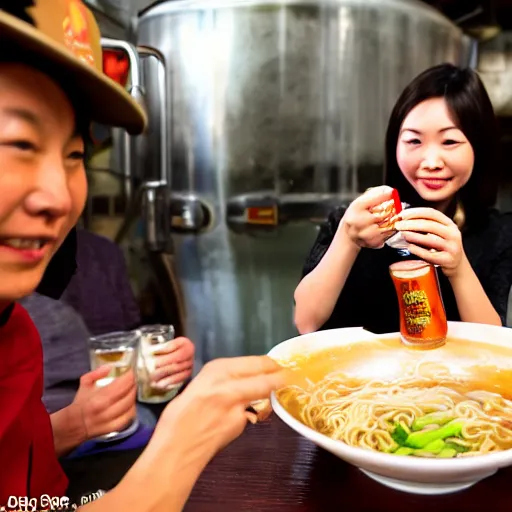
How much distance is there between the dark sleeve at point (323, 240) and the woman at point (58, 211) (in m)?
0.34

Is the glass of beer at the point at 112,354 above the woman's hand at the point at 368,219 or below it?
below

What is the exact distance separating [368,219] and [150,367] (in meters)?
0.42

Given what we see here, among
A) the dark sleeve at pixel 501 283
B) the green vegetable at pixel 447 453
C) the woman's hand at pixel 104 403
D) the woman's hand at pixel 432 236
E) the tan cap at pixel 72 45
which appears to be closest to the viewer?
the tan cap at pixel 72 45

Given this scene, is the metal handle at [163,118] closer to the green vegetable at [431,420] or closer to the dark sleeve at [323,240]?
the dark sleeve at [323,240]

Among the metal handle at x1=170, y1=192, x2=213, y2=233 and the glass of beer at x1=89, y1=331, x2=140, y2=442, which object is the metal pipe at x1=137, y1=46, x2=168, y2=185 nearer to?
the metal handle at x1=170, y1=192, x2=213, y2=233

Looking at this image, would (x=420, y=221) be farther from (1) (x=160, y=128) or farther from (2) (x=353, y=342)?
(1) (x=160, y=128)

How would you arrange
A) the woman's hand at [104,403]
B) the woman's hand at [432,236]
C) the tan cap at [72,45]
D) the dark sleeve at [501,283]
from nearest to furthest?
1. the tan cap at [72,45]
2. the woman's hand at [104,403]
3. the woman's hand at [432,236]
4. the dark sleeve at [501,283]

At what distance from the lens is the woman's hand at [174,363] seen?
0.78 metres

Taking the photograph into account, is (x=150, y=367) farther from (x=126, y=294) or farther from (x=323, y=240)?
(x=323, y=240)

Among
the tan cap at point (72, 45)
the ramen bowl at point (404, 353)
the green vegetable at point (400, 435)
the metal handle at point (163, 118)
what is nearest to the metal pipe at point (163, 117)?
the metal handle at point (163, 118)

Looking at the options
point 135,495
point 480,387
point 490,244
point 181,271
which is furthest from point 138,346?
point 490,244

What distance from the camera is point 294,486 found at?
2.12ft

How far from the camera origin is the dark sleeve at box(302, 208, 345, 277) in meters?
0.92

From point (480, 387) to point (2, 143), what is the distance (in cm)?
73
